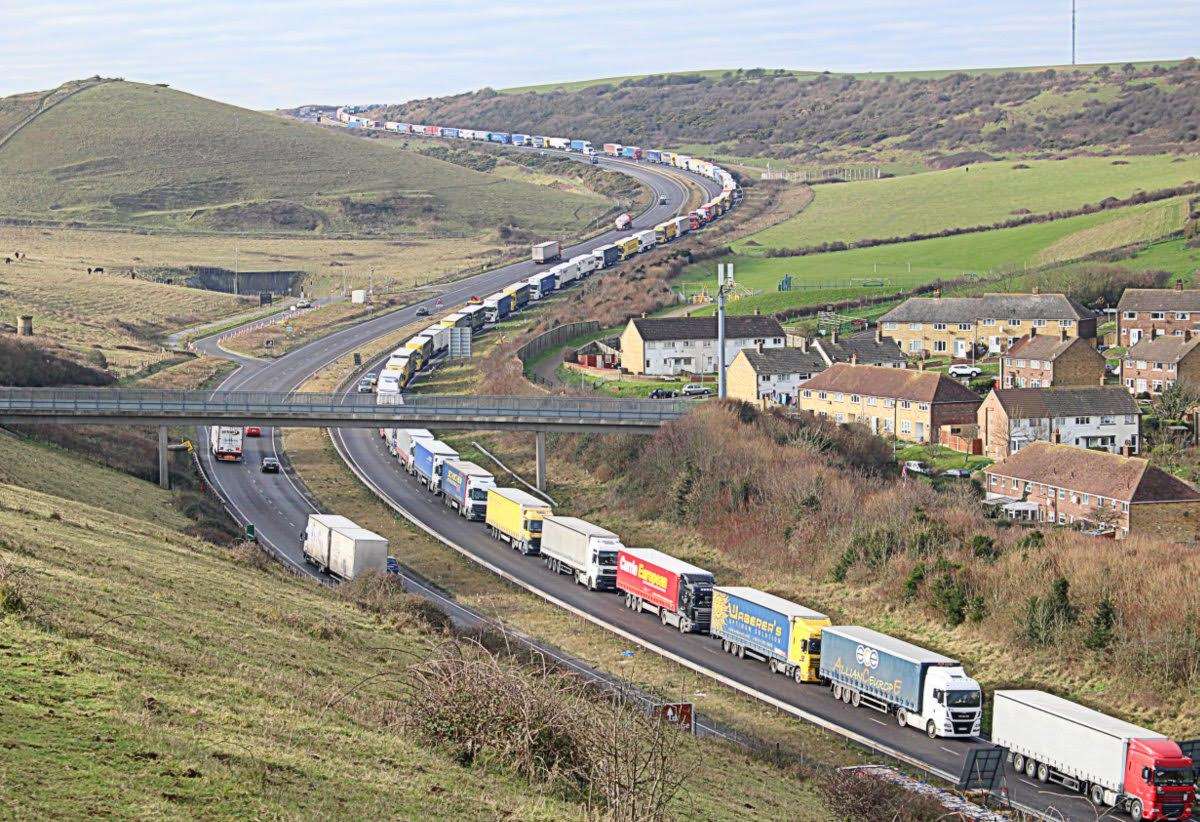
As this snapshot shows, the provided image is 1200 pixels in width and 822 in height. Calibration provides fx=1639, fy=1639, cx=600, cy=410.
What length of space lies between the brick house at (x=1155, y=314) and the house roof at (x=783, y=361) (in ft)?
72.8

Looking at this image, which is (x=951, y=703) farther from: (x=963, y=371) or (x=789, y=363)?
(x=963, y=371)

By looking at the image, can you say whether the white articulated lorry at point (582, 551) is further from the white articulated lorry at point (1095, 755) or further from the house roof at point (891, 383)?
the house roof at point (891, 383)

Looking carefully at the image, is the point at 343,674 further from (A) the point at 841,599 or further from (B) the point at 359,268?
(B) the point at 359,268

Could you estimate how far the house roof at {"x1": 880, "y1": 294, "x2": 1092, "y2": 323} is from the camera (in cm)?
11481

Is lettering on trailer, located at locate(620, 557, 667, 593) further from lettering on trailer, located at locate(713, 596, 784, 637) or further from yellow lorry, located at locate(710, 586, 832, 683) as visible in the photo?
lettering on trailer, located at locate(713, 596, 784, 637)

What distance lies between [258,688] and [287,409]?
54.1m

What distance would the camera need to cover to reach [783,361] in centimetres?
10744

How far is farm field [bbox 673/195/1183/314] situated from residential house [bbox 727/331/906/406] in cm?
2443

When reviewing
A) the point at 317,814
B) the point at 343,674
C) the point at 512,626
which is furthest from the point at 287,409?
the point at 317,814

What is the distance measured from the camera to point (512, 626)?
59656 mm

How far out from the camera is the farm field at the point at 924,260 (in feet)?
465

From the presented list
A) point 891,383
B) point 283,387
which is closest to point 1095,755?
point 891,383

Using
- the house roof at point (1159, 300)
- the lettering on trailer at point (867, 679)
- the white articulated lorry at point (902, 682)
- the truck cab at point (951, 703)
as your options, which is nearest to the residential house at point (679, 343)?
the house roof at point (1159, 300)

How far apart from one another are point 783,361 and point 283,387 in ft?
113
